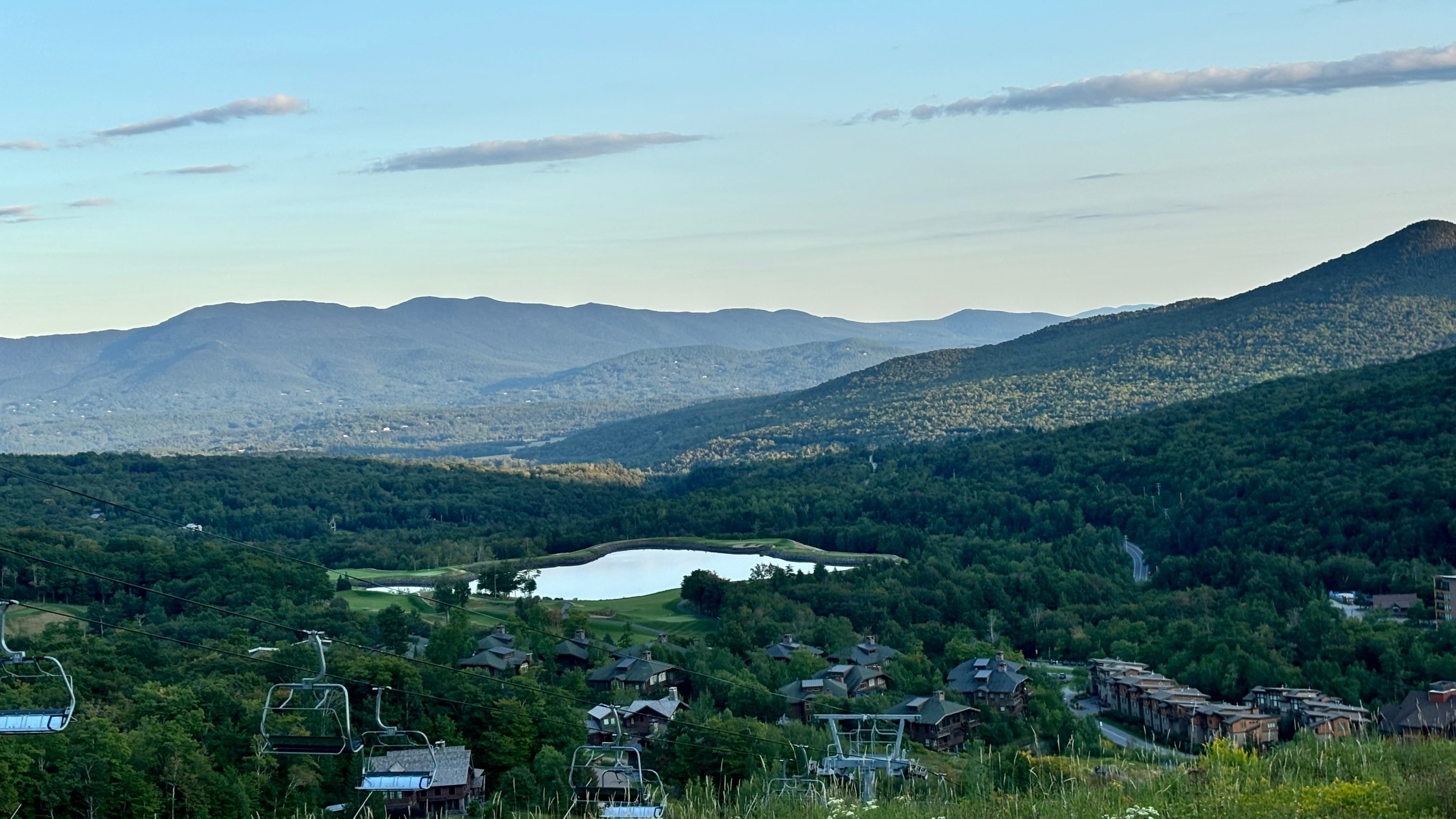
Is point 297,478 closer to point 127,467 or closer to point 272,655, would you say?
point 127,467

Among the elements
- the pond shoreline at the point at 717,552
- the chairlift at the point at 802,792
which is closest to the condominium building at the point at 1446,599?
the pond shoreline at the point at 717,552

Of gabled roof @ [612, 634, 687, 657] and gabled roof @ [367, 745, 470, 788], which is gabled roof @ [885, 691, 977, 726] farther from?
gabled roof @ [367, 745, 470, 788]

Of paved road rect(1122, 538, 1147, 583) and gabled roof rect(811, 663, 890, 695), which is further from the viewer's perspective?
paved road rect(1122, 538, 1147, 583)

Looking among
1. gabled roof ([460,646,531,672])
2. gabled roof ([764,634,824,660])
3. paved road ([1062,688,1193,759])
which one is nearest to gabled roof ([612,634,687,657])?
gabled roof ([764,634,824,660])

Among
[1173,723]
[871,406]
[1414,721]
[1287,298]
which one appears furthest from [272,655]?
[1287,298]

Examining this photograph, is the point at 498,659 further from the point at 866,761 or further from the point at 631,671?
the point at 866,761

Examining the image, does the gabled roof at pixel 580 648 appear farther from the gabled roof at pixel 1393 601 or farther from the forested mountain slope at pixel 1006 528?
the gabled roof at pixel 1393 601
